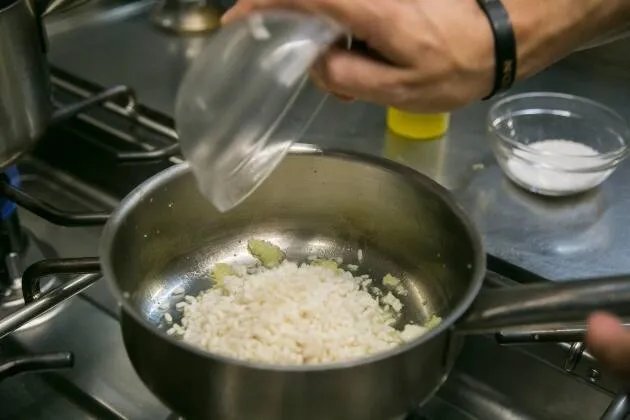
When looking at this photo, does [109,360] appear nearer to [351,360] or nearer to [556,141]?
[351,360]

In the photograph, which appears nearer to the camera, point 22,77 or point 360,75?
point 360,75

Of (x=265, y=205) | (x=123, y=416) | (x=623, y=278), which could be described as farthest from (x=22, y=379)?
(x=623, y=278)

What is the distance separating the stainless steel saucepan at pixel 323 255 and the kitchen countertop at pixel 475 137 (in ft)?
0.25

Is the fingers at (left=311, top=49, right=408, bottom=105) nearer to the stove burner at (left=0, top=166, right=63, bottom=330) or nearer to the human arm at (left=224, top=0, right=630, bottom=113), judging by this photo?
the human arm at (left=224, top=0, right=630, bottom=113)

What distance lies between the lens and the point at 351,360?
46 centimetres

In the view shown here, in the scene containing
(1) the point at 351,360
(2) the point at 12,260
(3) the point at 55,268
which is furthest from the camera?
(2) the point at 12,260

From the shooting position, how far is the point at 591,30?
60cm

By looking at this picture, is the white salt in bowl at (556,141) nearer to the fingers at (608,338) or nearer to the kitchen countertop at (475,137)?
the kitchen countertop at (475,137)

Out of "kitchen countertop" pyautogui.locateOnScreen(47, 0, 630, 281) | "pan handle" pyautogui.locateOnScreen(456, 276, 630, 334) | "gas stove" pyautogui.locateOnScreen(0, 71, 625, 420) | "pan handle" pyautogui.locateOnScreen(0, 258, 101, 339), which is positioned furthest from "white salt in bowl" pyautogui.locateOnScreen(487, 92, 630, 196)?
"pan handle" pyautogui.locateOnScreen(0, 258, 101, 339)

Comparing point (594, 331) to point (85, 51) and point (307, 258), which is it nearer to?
point (307, 258)

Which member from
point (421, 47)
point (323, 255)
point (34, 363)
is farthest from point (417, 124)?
point (34, 363)

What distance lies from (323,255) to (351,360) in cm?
24

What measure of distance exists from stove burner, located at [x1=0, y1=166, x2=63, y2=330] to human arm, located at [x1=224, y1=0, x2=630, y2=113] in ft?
1.07

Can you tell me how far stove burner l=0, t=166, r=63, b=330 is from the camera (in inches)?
28.1
